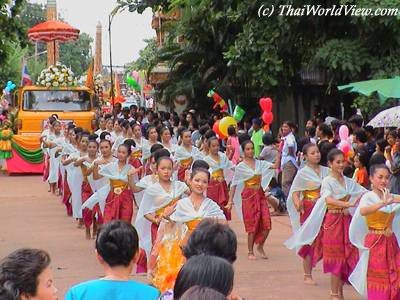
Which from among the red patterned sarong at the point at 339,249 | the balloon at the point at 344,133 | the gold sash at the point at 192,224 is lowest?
the red patterned sarong at the point at 339,249

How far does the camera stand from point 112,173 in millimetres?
11188

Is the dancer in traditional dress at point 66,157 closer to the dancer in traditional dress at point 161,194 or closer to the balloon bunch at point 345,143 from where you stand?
the balloon bunch at point 345,143

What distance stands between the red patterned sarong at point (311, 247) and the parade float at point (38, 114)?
50.3 feet

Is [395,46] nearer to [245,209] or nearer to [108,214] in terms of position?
[245,209]

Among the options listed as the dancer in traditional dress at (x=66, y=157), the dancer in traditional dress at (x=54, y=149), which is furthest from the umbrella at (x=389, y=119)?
the dancer in traditional dress at (x=54, y=149)

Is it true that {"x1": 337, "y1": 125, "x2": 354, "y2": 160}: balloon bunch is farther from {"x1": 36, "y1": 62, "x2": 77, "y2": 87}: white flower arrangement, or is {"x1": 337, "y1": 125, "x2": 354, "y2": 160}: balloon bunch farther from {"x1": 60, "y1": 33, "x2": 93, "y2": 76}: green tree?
{"x1": 60, "y1": 33, "x2": 93, "y2": 76}: green tree

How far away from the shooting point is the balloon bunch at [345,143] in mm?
12254

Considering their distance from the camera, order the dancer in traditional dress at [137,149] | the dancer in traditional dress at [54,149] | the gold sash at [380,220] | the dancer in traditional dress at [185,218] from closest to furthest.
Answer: the dancer in traditional dress at [185,218] → the gold sash at [380,220] → the dancer in traditional dress at [137,149] → the dancer in traditional dress at [54,149]

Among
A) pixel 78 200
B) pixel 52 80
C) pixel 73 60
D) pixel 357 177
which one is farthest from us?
pixel 73 60

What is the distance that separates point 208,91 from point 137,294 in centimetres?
1866

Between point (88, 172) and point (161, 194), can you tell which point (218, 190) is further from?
point (161, 194)

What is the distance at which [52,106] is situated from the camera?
82.9ft

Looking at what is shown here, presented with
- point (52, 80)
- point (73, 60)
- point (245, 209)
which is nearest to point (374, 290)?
point (245, 209)

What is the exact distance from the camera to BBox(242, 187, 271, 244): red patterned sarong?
449 inches
